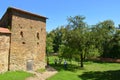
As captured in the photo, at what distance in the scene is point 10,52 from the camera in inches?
1217

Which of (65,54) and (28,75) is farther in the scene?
(65,54)

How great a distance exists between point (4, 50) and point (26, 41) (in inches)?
183

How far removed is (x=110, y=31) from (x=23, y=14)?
1941 inches

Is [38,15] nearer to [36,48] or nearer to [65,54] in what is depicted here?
[36,48]

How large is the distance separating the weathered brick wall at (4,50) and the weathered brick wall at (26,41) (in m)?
0.87

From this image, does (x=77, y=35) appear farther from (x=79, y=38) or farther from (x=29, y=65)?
(x=29, y=65)

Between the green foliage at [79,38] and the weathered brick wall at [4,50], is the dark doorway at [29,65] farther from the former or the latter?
the green foliage at [79,38]

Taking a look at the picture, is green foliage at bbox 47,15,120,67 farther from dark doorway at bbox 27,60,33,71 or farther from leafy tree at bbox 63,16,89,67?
dark doorway at bbox 27,60,33,71

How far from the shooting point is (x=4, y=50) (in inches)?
1177

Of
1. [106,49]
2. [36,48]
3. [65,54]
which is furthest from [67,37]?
[106,49]

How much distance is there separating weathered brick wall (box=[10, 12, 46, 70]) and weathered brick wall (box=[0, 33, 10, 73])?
87 centimetres

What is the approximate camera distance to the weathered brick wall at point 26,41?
3161 cm

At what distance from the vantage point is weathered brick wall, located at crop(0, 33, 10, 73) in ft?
96.7

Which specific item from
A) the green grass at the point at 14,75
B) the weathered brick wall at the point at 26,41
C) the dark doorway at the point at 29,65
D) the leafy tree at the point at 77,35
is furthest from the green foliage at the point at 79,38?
the green grass at the point at 14,75
